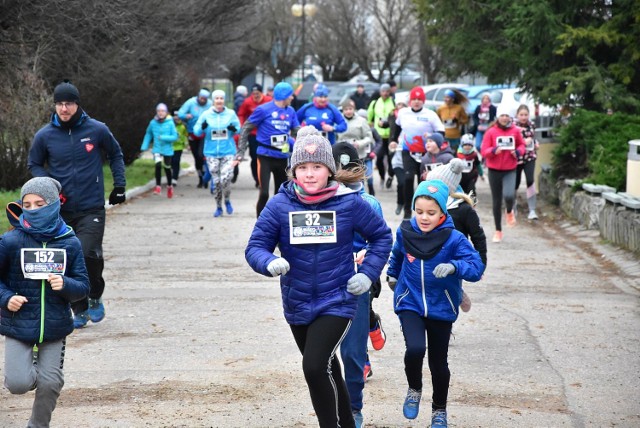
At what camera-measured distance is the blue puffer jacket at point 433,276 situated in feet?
21.2

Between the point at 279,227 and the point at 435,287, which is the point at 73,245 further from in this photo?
the point at 435,287

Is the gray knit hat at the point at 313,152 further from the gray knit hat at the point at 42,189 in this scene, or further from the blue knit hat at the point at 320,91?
the blue knit hat at the point at 320,91

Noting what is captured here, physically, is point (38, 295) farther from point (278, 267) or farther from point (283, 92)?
point (283, 92)

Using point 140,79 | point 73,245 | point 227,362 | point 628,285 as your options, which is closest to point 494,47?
point 140,79

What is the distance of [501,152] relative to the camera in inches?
586

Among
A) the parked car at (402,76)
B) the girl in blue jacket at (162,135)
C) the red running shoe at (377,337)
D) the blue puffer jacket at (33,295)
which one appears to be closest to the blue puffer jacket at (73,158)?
the red running shoe at (377,337)

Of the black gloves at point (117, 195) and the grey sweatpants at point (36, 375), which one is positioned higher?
the black gloves at point (117, 195)

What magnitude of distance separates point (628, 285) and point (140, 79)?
647 inches

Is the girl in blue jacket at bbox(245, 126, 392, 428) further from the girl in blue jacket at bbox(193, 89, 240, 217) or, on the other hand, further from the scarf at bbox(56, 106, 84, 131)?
the girl in blue jacket at bbox(193, 89, 240, 217)

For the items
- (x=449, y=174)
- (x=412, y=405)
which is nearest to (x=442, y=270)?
(x=412, y=405)

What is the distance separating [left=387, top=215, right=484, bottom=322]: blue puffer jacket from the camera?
6.45 m

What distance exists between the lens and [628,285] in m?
11.7

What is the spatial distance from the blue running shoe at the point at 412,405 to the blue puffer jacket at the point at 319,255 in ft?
3.36

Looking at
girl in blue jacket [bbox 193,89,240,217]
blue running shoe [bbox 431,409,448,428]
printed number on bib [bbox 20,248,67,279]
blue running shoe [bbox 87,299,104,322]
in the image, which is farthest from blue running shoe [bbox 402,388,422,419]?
girl in blue jacket [bbox 193,89,240,217]
